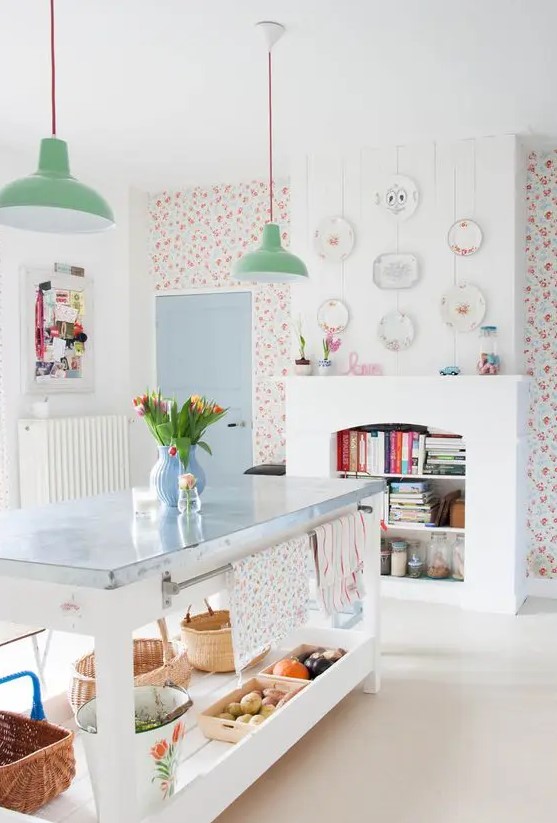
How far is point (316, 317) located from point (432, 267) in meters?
0.79

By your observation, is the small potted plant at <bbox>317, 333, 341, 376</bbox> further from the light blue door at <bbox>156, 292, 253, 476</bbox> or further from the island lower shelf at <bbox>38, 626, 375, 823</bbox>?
the island lower shelf at <bbox>38, 626, 375, 823</bbox>

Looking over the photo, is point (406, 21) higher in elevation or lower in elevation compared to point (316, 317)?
higher

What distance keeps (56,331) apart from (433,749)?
3766 mm

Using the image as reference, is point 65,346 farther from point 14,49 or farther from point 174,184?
point 14,49

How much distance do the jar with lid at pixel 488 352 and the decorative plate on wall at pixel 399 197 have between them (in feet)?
A: 2.83

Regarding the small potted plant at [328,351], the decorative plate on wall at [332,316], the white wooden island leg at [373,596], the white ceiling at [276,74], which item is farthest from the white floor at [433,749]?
the white ceiling at [276,74]

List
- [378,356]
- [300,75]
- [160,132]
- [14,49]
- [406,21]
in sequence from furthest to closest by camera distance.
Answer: [378,356] < [160,132] < [300,75] < [14,49] < [406,21]

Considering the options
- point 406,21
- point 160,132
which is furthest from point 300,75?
point 160,132

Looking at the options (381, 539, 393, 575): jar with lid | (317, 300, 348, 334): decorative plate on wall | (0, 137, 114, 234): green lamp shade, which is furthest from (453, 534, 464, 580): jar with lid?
(0, 137, 114, 234): green lamp shade

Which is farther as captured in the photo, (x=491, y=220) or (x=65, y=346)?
(x=65, y=346)

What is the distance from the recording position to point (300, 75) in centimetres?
402

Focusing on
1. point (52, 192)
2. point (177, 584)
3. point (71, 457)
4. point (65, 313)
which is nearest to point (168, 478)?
point (177, 584)

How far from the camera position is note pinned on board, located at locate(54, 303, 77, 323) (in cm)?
568

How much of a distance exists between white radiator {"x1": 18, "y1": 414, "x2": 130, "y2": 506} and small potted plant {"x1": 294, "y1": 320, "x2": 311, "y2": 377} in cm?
147
